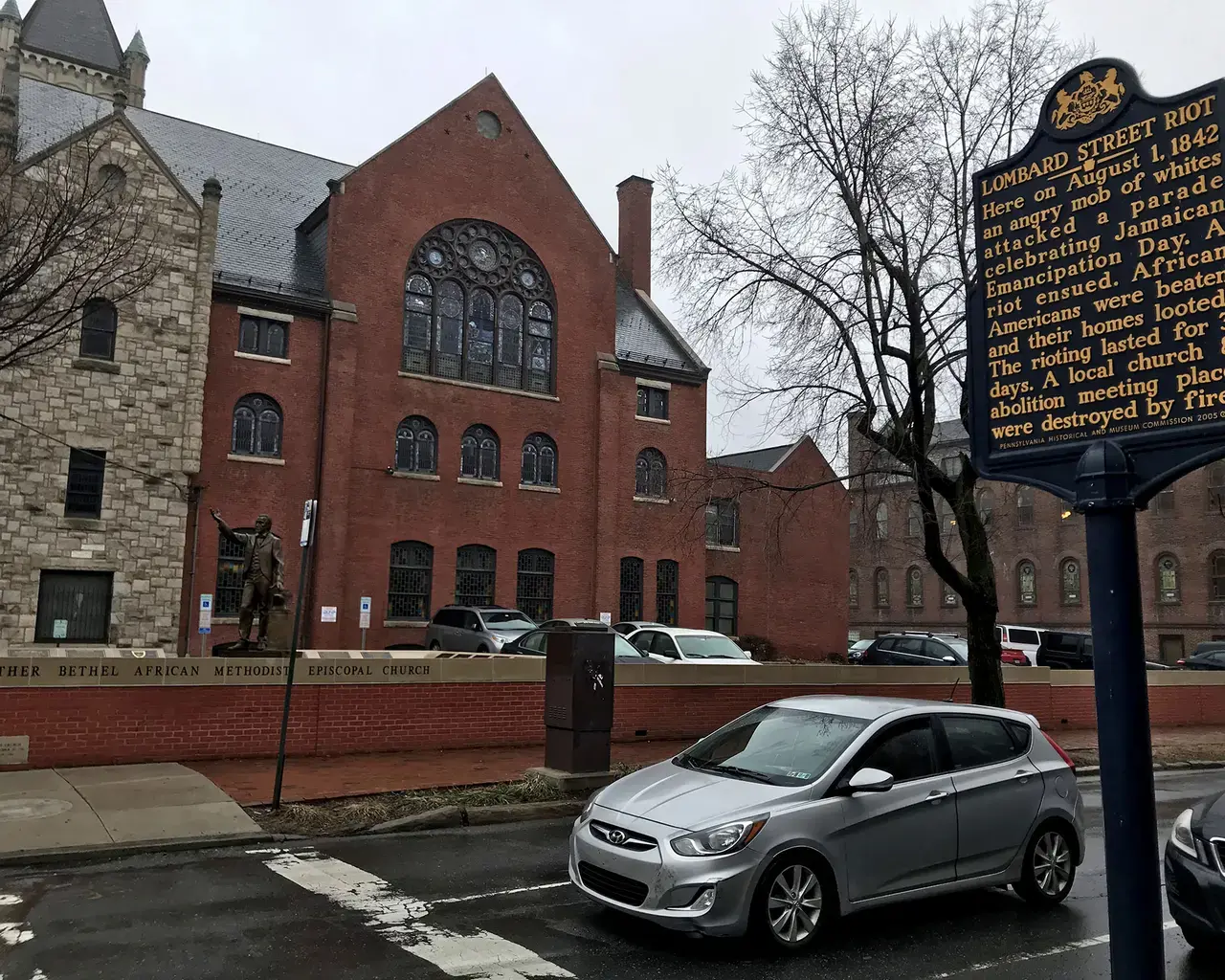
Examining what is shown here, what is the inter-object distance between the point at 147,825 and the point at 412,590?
2017 centimetres

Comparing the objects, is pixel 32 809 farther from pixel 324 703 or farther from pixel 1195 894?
pixel 1195 894

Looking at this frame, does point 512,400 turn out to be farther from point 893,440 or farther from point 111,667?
point 111,667

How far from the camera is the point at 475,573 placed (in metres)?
30.7


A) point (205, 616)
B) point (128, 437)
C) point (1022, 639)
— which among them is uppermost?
point (128, 437)

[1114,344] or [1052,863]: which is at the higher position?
[1114,344]

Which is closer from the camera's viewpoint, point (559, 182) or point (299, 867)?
point (299, 867)

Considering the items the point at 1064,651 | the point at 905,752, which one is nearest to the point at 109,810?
the point at 905,752

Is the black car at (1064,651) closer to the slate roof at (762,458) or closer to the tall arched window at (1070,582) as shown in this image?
the slate roof at (762,458)

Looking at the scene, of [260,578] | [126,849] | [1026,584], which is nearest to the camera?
[126,849]

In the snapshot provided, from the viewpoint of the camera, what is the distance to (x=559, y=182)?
1355 inches

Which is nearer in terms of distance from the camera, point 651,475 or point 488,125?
point 488,125

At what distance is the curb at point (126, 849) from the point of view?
27.1 feet

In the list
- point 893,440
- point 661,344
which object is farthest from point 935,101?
point 661,344

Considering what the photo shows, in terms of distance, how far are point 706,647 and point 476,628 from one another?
21.8 ft
